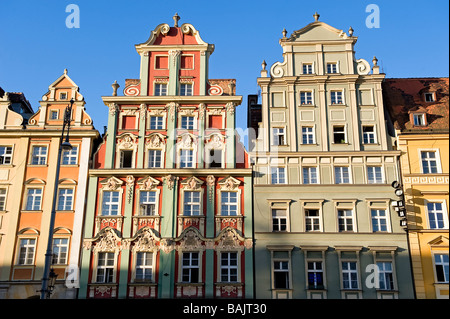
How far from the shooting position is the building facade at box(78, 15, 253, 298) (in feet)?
93.1

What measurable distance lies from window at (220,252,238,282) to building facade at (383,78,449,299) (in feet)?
29.9

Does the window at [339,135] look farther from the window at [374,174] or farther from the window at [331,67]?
the window at [331,67]

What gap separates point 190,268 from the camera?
28.6m

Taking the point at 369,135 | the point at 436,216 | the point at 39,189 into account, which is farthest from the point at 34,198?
the point at 436,216

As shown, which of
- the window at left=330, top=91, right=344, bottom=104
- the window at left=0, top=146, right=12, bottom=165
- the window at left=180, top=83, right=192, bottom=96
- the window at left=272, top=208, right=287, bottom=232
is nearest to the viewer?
the window at left=272, top=208, right=287, bottom=232

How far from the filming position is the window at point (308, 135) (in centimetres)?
3116

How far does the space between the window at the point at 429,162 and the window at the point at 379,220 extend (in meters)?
3.33

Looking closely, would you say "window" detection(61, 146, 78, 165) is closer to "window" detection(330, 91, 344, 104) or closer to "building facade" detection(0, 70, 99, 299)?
"building facade" detection(0, 70, 99, 299)

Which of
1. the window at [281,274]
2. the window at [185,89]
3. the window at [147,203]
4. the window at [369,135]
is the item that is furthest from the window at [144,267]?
the window at [369,135]

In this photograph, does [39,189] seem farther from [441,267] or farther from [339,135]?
[441,267]

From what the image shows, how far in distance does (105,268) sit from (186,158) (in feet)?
24.2

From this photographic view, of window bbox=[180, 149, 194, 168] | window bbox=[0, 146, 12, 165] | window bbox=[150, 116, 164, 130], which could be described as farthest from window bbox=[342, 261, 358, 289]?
window bbox=[0, 146, 12, 165]
